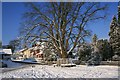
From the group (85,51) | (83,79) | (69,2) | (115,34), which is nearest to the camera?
(83,79)

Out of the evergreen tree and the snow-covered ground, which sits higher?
the evergreen tree

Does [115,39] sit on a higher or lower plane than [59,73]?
higher

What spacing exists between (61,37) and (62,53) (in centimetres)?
158

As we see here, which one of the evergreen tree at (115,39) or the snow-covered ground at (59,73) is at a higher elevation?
the evergreen tree at (115,39)

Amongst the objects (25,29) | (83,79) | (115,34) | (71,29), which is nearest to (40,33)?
(25,29)

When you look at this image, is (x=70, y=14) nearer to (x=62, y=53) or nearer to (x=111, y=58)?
(x=62, y=53)

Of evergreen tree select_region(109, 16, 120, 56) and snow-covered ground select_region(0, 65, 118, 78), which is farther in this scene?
evergreen tree select_region(109, 16, 120, 56)

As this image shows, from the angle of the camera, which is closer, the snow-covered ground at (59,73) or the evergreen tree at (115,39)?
the snow-covered ground at (59,73)

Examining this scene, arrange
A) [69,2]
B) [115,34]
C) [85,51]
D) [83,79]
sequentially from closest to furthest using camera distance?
1. [83,79]
2. [69,2]
3. [115,34]
4. [85,51]

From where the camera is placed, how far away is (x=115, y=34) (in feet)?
88.2

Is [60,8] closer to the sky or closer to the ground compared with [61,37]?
closer to the sky

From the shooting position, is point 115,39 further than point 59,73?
Yes

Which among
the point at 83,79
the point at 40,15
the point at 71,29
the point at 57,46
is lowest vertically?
the point at 83,79

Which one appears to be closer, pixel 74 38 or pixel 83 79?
pixel 83 79
